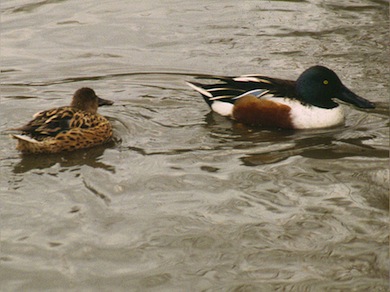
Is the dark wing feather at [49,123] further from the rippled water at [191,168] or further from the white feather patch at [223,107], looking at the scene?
the white feather patch at [223,107]

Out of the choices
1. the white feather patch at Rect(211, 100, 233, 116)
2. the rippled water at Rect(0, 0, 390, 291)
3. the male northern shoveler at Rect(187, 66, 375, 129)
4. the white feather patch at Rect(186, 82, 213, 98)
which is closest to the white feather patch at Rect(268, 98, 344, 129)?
the male northern shoveler at Rect(187, 66, 375, 129)

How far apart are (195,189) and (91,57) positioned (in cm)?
452

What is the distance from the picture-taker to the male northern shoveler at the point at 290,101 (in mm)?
9148

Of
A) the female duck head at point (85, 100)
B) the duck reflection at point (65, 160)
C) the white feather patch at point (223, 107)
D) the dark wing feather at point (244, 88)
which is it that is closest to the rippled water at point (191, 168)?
the duck reflection at point (65, 160)

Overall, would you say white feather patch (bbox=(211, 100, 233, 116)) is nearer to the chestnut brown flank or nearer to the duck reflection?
the chestnut brown flank

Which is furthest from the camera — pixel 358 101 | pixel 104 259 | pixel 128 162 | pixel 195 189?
pixel 358 101

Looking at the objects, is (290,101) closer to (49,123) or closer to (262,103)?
(262,103)

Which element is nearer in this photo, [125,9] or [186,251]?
[186,251]

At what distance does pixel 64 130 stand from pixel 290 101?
2.30 meters

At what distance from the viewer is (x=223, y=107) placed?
9.50m

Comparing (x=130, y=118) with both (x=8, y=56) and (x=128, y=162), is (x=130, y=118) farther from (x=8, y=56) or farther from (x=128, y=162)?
(x=8, y=56)

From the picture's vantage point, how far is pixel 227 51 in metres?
11.5

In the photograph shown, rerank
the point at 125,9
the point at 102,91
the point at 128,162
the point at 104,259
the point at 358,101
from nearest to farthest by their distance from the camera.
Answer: the point at 104,259, the point at 128,162, the point at 358,101, the point at 102,91, the point at 125,9

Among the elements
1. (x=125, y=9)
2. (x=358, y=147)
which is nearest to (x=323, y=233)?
(x=358, y=147)
